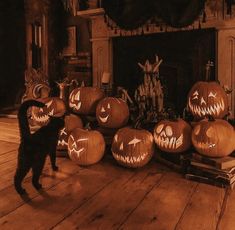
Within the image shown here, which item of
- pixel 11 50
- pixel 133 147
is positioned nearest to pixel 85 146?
pixel 133 147

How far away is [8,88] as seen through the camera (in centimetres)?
481

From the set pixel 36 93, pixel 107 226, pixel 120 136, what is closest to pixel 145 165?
pixel 120 136

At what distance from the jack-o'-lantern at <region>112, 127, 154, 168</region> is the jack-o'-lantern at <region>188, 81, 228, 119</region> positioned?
1.54 feet

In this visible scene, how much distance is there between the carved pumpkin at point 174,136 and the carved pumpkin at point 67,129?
2.11 feet

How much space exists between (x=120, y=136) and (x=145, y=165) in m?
0.28

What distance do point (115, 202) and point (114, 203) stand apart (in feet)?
0.04

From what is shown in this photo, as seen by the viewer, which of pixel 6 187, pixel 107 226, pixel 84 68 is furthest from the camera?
pixel 84 68

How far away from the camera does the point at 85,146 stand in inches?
74.3

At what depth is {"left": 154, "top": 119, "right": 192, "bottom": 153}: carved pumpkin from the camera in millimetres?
1875

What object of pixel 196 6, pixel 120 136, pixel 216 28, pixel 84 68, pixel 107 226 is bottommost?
pixel 107 226

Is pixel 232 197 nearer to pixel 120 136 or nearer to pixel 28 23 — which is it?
pixel 120 136

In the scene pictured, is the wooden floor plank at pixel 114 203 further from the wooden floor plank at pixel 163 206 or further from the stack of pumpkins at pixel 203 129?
the stack of pumpkins at pixel 203 129

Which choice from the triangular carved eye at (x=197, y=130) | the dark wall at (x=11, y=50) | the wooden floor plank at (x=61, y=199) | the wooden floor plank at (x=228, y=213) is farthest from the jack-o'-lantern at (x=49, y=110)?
the dark wall at (x=11, y=50)

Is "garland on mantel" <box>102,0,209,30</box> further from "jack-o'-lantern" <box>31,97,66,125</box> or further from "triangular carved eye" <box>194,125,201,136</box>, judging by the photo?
"triangular carved eye" <box>194,125,201,136</box>
